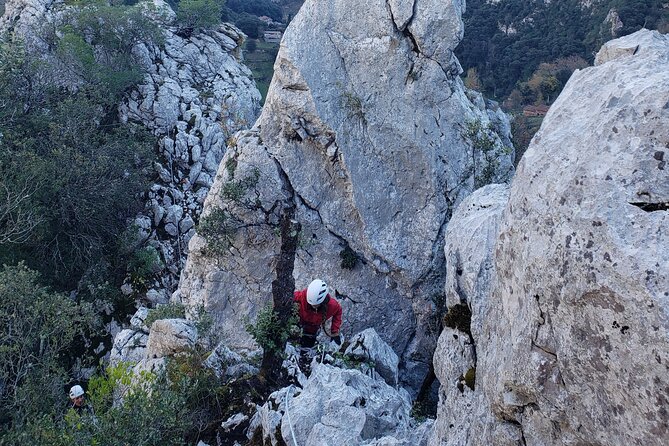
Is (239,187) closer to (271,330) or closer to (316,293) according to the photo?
(316,293)

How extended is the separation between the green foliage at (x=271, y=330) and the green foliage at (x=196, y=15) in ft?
96.5

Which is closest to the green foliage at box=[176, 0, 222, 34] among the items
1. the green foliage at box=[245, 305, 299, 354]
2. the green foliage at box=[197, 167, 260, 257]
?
the green foliage at box=[197, 167, 260, 257]

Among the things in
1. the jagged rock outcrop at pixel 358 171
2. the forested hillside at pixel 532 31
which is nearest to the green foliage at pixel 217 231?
the jagged rock outcrop at pixel 358 171

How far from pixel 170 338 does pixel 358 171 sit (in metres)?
8.20

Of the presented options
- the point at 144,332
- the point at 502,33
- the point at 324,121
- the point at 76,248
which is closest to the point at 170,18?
the point at 76,248

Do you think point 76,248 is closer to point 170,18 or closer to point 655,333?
point 170,18

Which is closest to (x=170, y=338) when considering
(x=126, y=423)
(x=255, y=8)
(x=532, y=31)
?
(x=126, y=423)

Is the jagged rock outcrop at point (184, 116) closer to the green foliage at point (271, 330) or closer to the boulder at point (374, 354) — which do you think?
the boulder at point (374, 354)

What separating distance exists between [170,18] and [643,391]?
119ft

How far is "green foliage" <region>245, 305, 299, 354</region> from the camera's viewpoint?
9.70 meters

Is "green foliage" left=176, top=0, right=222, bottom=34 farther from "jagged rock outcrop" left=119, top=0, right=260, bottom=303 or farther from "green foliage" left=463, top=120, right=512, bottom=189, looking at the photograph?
"green foliage" left=463, top=120, right=512, bottom=189

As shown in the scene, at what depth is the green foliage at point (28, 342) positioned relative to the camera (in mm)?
11922

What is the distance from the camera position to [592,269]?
4137 millimetres

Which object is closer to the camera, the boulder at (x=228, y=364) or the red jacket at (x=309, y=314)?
the boulder at (x=228, y=364)
